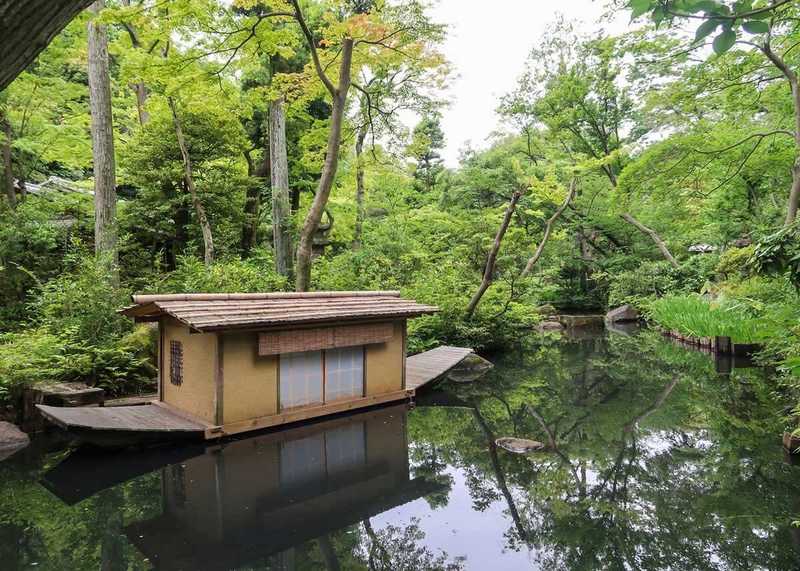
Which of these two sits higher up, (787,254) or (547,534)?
(787,254)

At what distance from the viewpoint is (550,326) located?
21625mm

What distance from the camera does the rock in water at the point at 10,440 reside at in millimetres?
6832

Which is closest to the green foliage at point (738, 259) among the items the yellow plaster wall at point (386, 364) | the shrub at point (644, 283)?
the shrub at point (644, 283)

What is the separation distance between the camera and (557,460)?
674cm

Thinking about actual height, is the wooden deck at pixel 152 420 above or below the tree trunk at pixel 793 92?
below

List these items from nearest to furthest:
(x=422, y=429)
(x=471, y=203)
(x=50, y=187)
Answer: (x=422, y=429)
(x=50, y=187)
(x=471, y=203)

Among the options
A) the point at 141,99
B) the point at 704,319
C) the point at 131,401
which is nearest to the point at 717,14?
the point at 131,401

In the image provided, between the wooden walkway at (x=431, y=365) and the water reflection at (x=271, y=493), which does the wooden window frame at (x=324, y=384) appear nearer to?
the water reflection at (x=271, y=493)

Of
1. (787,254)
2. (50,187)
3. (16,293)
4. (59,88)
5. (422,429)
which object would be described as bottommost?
(422,429)

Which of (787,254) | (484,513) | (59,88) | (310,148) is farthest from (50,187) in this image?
(787,254)

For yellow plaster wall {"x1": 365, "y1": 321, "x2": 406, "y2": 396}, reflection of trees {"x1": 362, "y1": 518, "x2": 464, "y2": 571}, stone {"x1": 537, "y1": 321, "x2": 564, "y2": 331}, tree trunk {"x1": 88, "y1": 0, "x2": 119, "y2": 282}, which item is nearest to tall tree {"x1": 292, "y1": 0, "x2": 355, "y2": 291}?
yellow plaster wall {"x1": 365, "y1": 321, "x2": 406, "y2": 396}

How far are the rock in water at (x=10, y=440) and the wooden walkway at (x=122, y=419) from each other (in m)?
0.91

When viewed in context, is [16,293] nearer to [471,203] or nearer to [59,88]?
[59,88]

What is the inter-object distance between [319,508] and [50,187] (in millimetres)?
16267
